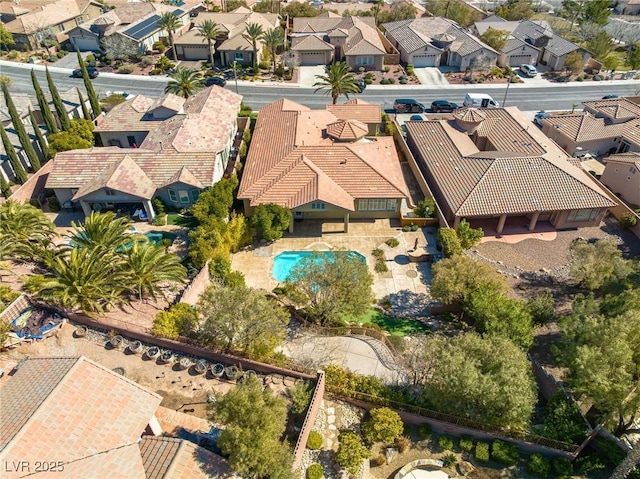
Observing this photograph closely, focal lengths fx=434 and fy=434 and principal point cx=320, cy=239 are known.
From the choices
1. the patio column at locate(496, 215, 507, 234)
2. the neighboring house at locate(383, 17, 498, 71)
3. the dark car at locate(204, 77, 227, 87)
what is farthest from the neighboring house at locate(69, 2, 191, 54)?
the patio column at locate(496, 215, 507, 234)

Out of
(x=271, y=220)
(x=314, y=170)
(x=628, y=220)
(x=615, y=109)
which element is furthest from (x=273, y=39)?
(x=628, y=220)

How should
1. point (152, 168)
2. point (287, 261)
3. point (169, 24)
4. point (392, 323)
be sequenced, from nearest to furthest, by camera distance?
point (392, 323)
point (287, 261)
point (152, 168)
point (169, 24)

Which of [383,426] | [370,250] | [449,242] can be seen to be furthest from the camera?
[370,250]

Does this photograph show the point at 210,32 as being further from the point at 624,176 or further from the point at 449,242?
the point at 624,176

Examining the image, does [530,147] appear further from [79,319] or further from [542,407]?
[79,319]

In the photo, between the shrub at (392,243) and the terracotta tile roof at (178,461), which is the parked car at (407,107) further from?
the terracotta tile roof at (178,461)

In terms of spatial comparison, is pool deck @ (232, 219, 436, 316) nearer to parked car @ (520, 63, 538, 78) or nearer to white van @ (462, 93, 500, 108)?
white van @ (462, 93, 500, 108)
